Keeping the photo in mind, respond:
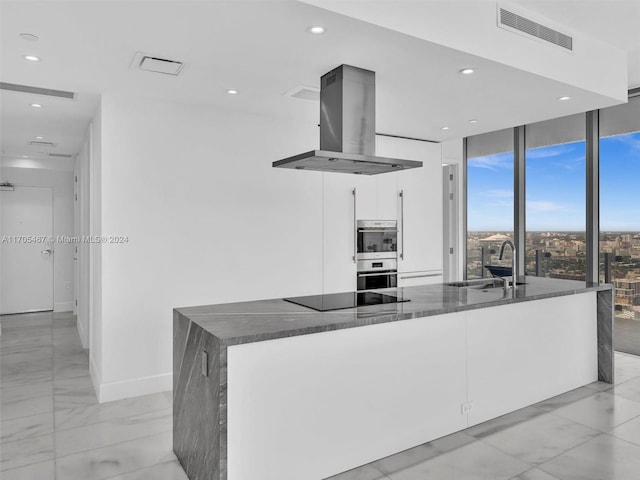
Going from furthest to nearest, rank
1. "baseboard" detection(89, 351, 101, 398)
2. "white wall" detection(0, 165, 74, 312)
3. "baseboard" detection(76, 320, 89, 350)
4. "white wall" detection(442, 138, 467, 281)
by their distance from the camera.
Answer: "white wall" detection(0, 165, 74, 312)
"white wall" detection(442, 138, 467, 281)
"baseboard" detection(76, 320, 89, 350)
"baseboard" detection(89, 351, 101, 398)

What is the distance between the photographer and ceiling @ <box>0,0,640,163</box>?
2166mm

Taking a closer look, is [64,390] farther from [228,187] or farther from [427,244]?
[427,244]

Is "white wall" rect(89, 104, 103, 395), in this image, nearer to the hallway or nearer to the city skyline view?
the hallway

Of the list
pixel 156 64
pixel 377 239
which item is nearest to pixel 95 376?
pixel 156 64

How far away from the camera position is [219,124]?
386cm

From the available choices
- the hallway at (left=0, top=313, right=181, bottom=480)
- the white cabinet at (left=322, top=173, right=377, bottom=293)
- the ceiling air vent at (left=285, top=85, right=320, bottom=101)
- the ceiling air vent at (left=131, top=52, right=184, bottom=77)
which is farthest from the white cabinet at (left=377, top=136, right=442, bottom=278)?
the hallway at (left=0, top=313, right=181, bottom=480)

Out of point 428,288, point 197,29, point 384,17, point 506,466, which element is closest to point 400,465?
point 506,466

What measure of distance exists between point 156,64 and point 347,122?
4.30 feet

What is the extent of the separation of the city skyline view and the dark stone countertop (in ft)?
6.79

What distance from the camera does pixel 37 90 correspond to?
11.5 ft

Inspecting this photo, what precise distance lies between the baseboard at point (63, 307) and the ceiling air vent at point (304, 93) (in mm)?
6130

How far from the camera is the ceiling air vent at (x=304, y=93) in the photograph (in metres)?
3.29

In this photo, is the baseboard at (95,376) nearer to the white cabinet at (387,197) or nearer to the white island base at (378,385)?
the white island base at (378,385)

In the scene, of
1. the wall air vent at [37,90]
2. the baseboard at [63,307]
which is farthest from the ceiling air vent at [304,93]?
the baseboard at [63,307]
